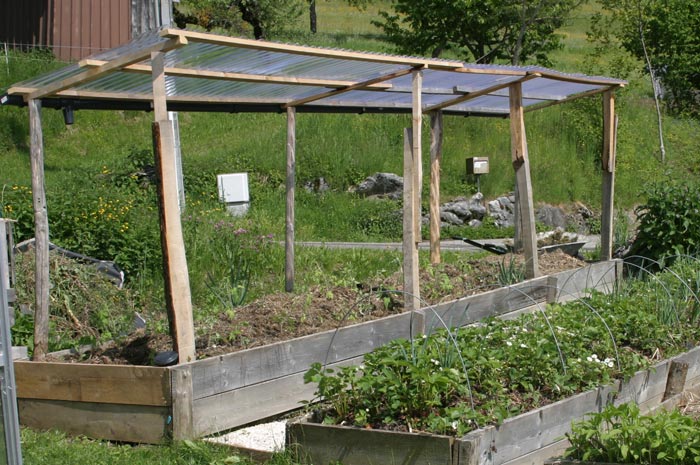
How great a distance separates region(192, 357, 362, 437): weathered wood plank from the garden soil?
0.42 metres

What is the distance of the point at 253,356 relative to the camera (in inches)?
220

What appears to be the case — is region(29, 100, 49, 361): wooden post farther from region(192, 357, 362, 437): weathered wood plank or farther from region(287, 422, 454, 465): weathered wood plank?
region(287, 422, 454, 465): weathered wood plank

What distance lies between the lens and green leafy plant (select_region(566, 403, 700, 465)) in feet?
13.2

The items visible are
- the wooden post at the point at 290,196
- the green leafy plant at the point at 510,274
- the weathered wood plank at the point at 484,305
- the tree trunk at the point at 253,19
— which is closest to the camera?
the weathered wood plank at the point at 484,305

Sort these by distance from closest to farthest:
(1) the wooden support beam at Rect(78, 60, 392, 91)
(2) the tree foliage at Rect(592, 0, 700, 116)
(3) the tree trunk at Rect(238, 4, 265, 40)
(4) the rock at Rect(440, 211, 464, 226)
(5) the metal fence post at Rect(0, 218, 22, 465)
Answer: (5) the metal fence post at Rect(0, 218, 22, 465) < (1) the wooden support beam at Rect(78, 60, 392, 91) < (4) the rock at Rect(440, 211, 464, 226) < (2) the tree foliage at Rect(592, 0, 700, 116) < (3) the tree trunk at Rect(238, 4, 265, 40)

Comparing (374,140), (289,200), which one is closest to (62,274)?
(289,200)

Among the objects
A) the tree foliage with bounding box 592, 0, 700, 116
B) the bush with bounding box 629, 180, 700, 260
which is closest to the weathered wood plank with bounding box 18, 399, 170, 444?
the bush with bounding box 629, 180, 700, 260

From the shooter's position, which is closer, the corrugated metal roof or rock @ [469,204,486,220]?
the corrugated metal roof

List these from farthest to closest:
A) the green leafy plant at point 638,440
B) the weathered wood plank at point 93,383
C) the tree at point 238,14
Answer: the tree at point 238,14 < the weathered wood plank at point 93,383 < the green leafy plant at point 638,440

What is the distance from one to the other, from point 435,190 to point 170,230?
508cm

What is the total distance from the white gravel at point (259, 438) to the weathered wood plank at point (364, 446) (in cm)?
33

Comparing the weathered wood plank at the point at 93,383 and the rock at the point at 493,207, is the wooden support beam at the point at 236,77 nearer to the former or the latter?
Answer: the weathered wood plank at the point at 93,383

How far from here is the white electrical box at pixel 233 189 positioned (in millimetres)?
14555

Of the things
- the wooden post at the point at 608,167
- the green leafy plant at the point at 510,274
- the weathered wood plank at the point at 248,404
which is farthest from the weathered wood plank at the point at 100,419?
the wooden post at the point at 608,167
